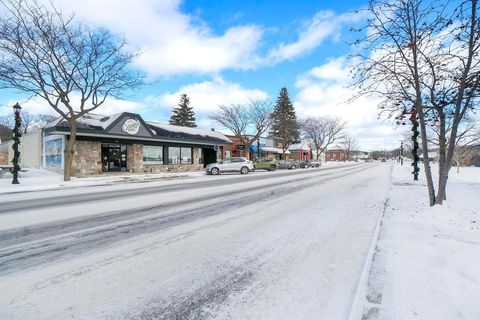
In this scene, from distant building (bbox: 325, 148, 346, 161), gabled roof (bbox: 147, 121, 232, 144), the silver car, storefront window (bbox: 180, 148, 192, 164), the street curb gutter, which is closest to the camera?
the street curb gutter

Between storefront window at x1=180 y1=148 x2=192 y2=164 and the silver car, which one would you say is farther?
storefront window at x1=180 y1=148 x2=192 y2=164

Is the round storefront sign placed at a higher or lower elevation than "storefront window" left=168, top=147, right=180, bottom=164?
higher

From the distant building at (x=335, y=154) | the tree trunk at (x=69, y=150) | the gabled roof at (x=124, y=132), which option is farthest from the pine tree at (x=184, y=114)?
the distant building at (x=335, y=154)

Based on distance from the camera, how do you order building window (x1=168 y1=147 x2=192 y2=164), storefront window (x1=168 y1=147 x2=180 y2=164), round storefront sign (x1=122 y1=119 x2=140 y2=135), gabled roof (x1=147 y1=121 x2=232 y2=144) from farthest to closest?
1. building window (x1=168 y1=147 x2=192 y2=164)
2. storefront window (x1=168 y1=147 x2=180 y2=164)
3. gabled roof (x1=147 y1=121 x2=232 y2=144)
4. round storefront sign (x1=122 y1=119 x2=140 y2=135)

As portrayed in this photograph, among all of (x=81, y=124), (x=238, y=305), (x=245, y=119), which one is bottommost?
(x=238, y=305)

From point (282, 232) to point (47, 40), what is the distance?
19.6 meters

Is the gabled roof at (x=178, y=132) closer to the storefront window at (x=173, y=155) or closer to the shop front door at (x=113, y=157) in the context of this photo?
the storefront window at (x=173, y=155)

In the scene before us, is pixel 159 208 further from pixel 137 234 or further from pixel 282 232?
pixel 282 232

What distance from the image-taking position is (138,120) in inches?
1079

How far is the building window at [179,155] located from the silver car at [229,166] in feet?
12.7

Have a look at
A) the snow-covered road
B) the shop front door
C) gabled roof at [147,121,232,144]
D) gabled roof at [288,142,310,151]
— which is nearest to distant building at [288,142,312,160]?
gabled roof at [288,142,310,151]

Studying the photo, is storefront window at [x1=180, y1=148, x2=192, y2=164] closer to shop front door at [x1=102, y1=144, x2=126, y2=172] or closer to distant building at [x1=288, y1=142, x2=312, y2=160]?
shop front door at [x1=102, y1=144, x2=126, y2=172]

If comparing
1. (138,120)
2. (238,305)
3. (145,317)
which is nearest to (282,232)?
(238,305)

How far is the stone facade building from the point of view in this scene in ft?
78.6
